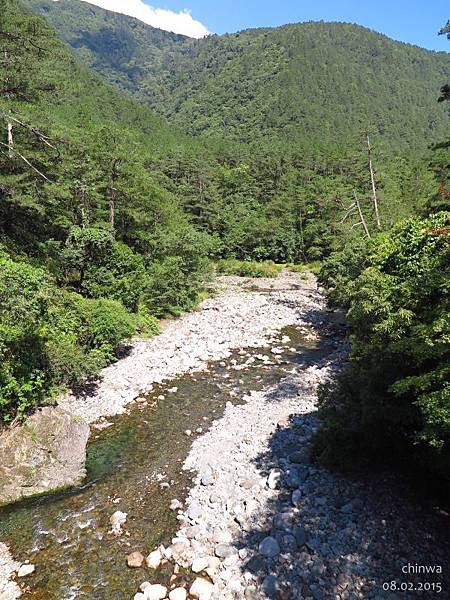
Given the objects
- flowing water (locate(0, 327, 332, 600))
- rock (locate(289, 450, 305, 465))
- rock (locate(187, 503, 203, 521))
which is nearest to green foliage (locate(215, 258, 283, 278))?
flowing water (locate(0, 327, 332, 600))

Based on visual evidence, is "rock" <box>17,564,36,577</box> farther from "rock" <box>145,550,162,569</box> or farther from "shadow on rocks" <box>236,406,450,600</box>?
"shadow on rocks" <box>236,406,450,600</box>

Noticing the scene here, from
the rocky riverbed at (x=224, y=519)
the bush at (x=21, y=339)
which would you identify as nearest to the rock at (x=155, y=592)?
the rocky riverbed at (x=224, y=519)

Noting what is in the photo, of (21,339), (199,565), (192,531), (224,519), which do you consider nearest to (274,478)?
(224,519)

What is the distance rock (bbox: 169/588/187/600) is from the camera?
616 cm

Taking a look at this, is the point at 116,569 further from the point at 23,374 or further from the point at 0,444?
the point at 23,374

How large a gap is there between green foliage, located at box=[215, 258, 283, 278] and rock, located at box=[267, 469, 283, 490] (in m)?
33.0

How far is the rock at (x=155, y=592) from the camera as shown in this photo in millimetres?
6176

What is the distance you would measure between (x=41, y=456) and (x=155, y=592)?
4.31 meters

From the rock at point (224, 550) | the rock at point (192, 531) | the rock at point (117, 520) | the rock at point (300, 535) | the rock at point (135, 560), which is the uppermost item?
the rock at point (300, 535)

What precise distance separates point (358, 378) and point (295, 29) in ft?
691

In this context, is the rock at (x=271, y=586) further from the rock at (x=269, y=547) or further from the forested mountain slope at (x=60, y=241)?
the forested mountain slope at (x=60, y=241)

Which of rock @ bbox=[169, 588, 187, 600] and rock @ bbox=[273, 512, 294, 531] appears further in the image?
rock @ bbox=[273, 512, 294, 531]

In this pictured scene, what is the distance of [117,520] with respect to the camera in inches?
308

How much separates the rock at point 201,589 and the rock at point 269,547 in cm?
102
